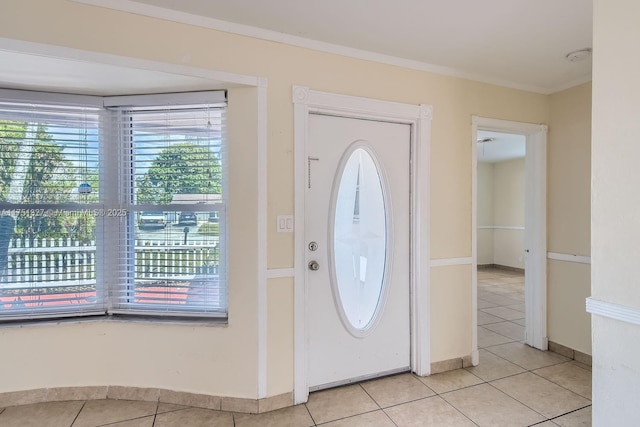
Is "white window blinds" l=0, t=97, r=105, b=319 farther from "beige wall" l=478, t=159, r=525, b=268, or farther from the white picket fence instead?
"beige wall" l=478, t=159, r=525, b=268

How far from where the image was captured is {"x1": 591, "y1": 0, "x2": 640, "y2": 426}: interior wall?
1.22m

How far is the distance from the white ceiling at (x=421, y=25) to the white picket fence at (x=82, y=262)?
4.67 ft

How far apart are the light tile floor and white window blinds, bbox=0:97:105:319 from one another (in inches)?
24.1

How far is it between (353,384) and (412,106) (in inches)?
82.7

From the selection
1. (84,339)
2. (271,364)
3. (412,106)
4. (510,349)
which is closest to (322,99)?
(412,106)

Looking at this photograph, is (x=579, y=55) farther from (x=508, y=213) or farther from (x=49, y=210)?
(x=508, y=213)

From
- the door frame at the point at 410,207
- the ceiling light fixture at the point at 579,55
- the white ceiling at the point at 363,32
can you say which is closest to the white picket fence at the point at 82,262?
the door frame at the point at 410,207

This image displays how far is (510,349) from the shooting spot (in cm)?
298

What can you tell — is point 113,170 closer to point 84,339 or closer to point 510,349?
point 84,339

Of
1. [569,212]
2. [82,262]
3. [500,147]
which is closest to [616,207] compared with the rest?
[569,212]

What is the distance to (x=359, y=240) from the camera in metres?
2.35

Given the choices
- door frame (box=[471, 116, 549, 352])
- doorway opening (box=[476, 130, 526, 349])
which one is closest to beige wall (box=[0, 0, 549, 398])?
door frame (box=[471, 116, 549, 352])

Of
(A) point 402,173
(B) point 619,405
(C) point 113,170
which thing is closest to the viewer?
(B) point 619,405

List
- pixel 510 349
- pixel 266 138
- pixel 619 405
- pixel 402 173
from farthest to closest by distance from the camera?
pixel 510 349, pixel 402 173, pixel 266 138, pixel 619 405
